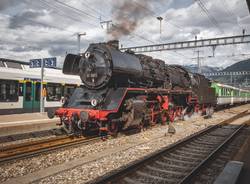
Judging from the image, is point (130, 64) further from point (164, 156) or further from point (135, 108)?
point (164, 156)

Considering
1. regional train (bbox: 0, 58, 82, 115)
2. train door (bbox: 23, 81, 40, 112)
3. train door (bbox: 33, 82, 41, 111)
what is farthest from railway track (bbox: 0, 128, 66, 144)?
train door (bbox: 33, 82, 41, 111)

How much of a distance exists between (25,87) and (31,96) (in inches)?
31.0

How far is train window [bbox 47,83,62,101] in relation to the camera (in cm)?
2080

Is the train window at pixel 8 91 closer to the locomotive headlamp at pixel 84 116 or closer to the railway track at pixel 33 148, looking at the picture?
the railway track at pixel 33 148

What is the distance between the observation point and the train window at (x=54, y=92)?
68.2 ft

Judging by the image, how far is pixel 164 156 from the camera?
800 cm

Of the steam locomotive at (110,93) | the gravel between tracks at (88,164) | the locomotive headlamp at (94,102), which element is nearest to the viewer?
the gravel between tracks at (88,164)

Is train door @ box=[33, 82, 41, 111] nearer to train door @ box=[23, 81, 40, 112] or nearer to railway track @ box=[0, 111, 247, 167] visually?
train door @ box=[23, 81, 40, 112]

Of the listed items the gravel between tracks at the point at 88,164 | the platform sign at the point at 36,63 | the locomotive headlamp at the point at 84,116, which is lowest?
the gravel between tracks at the point at 88,164

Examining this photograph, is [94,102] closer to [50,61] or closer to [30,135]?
[30,135]

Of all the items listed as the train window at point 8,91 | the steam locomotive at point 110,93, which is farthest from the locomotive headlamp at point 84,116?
Result: the train window at point 8,91

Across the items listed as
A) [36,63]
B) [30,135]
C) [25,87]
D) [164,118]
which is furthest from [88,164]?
[25,87]

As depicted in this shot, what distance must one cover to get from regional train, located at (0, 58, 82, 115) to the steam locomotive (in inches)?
266

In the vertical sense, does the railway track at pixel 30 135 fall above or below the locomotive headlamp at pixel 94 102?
below
